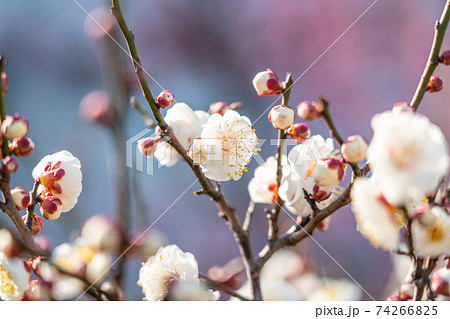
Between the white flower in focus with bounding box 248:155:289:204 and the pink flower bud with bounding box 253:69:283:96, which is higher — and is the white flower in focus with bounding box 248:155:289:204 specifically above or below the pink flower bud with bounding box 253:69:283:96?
below

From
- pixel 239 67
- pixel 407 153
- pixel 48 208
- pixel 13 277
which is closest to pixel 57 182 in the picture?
pixel 48 208

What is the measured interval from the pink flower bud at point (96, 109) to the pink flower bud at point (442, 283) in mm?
568

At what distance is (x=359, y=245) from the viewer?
123 cm

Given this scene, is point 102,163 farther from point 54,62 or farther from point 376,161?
point 376,161

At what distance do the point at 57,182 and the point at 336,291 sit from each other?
1.74 ft

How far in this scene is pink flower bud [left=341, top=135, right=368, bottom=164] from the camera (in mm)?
580

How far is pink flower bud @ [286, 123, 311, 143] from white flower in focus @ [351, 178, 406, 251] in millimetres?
140

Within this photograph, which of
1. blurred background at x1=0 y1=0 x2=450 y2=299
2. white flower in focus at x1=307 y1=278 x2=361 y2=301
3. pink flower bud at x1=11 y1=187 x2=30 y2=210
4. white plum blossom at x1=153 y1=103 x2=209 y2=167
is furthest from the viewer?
blurred background at x1=0 y1=0 x2=450 y2=299

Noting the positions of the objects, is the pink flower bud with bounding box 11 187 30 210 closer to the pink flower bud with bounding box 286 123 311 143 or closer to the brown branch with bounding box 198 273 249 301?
the brown branch with bounding box 198 273 249 301

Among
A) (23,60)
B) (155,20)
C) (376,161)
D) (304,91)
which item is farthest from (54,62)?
(376,161)

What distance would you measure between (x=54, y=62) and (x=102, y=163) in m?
0.52

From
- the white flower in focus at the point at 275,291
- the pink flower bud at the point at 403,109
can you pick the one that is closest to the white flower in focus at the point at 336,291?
the white flower in focus at the point at 275,291

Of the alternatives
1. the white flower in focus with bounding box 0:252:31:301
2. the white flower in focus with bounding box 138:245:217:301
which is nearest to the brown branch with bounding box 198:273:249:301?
the white flower in focus with bounding box 138:245:217:301

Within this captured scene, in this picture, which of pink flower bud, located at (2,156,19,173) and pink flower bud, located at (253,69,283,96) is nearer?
pink flower bud, located at (2,156,19,173)
